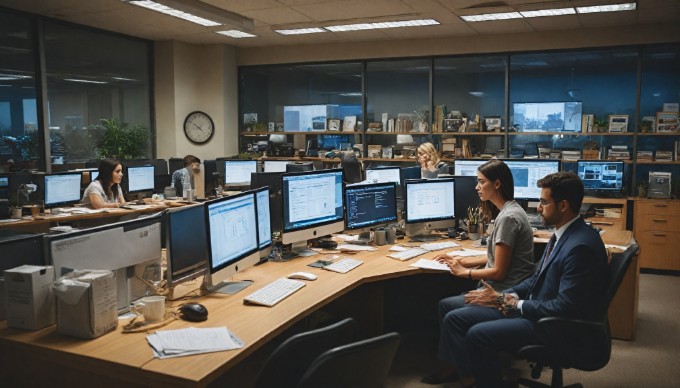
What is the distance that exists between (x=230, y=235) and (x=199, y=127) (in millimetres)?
6460

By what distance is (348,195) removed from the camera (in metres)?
3.91

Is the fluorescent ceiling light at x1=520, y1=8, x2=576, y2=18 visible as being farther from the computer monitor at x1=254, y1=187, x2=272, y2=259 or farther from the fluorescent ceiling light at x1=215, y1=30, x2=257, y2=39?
the computer monitor at x1=254, y1=187, x2=272, y2=259

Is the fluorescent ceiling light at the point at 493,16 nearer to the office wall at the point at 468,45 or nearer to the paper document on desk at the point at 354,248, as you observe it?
the office wall at the point at 468,45

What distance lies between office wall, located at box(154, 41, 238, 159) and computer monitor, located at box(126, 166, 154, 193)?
1116 millimetres

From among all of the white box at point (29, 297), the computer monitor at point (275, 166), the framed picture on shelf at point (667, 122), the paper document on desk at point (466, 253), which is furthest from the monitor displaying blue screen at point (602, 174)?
the white box at point (29, 297)

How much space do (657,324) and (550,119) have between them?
3.66m

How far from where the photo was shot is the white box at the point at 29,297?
6.86 feet

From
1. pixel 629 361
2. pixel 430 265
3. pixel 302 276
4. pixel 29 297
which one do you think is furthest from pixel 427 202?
pixel 29 297

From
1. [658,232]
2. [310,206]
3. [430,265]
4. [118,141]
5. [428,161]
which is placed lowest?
[658,232]

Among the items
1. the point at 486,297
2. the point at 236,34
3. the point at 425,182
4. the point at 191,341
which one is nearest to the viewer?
the point at 191,341

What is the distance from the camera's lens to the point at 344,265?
11.0 ft

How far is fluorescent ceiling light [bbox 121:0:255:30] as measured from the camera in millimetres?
5758

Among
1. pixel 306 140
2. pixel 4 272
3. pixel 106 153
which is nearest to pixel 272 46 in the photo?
pixel 306 140

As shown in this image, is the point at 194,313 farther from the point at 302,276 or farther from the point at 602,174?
the point at 602,174
